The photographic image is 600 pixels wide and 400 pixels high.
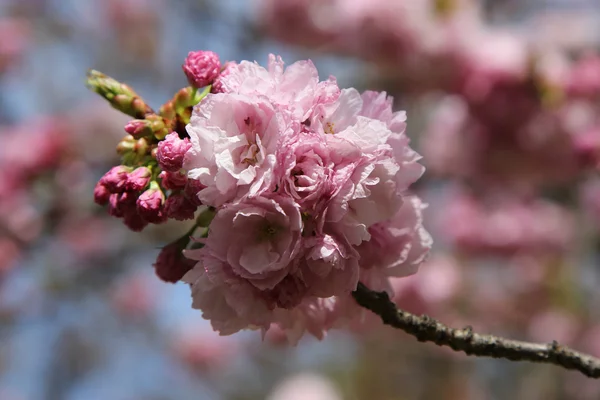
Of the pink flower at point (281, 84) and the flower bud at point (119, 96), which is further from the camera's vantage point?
the flower bud at point (119, 96)

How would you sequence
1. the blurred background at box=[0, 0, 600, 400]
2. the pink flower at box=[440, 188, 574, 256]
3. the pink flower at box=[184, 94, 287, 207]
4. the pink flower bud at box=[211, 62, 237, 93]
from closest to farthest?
1. the pink flower at box=[184, 94, 287, 207]
2. the pink flower bud at box=[211, 62, 237, 93]
3. the blurred background at box=[0, 0, 600, 400]
4. the pink flower at box=[440, 188, 574, 256]

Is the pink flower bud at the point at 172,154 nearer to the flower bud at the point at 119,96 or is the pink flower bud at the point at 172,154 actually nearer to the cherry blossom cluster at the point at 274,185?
the cherry blossom cluster at the point at 274,185

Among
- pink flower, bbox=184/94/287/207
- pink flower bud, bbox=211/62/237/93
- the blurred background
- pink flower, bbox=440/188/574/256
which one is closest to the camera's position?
pink flower, bbox=184/94/287/207

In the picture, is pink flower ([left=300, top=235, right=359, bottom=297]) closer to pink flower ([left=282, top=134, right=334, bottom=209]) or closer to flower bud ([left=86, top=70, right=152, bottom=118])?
pink flower ([left=282, top=134, right=334, bottom=209])

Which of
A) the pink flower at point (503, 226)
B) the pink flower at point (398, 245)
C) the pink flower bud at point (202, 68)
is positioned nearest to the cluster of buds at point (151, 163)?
the pink flower bud at point (202, 68)

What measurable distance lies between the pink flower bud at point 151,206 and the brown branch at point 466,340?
30 centimetres

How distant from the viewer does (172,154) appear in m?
0.75

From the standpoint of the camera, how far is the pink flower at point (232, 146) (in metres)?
0.71

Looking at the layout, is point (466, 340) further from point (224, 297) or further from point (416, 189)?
point (416, 189)

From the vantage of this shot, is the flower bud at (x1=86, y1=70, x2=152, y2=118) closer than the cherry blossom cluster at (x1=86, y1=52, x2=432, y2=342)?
No

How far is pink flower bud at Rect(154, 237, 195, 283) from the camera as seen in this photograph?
87 centimetres

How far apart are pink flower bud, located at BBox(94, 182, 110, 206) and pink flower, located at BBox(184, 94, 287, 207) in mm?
203

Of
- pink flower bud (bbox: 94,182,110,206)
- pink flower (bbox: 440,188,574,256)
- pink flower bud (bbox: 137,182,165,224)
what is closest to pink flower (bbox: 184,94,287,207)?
pink flower bud (bbox: 137,182,165,224)

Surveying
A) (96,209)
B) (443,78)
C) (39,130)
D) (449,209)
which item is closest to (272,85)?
(96,209)
